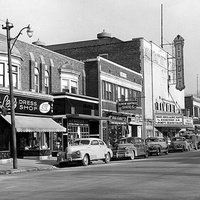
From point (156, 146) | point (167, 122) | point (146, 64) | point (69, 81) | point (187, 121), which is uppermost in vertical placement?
point (146, 64)

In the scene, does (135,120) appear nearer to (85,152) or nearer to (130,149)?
(130,149)

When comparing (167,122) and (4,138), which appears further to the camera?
(167,122)

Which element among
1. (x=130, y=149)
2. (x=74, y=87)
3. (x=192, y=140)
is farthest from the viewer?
(x=192, y=140)

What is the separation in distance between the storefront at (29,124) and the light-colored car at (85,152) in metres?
3.65

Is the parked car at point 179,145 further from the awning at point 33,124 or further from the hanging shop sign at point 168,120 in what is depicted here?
A: the awning at point 33,124

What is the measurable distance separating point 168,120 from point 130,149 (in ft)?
84.6

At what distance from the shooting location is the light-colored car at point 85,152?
24.2 m

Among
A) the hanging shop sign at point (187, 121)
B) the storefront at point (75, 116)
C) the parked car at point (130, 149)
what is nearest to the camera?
the parked car at point (130, 149)

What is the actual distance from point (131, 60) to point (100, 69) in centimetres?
1225

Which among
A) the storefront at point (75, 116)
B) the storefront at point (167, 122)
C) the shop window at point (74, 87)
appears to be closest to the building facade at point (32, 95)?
the shop window at point (74, 87)

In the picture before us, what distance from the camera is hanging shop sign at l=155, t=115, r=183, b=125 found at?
5433cm

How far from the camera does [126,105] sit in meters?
43.3

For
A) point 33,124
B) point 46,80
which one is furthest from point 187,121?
point 33,124

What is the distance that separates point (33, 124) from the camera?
28234 mm
